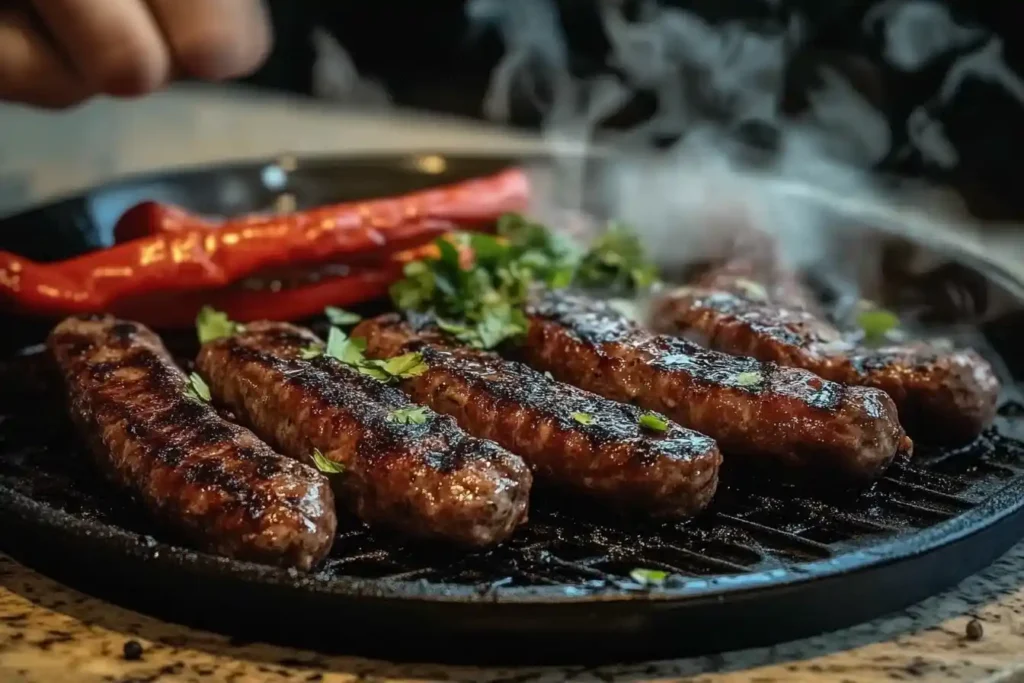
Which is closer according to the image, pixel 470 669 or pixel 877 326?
pixel 470 669

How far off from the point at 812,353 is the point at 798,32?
2853 mm

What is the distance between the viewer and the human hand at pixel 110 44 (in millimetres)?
3113

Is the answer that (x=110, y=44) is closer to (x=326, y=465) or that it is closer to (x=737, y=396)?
(x=326, y=465)

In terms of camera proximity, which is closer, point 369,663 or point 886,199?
point 369,663

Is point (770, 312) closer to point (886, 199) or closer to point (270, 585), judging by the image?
point (270, 585)

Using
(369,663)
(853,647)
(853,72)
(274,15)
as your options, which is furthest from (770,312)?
(274,15)

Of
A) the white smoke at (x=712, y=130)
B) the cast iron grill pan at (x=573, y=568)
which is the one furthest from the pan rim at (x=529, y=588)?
the white smoke at (x=712, y=130)

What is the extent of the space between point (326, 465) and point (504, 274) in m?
1.13

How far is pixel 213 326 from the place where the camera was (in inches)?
125

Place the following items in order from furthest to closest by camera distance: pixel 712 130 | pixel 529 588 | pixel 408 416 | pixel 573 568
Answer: pixel 712 130 < pixel 408 416 < pixel 573 568 < pixel 529 588

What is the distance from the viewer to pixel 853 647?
7.08ft

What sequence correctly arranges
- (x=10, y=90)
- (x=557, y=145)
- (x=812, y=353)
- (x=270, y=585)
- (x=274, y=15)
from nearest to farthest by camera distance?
1. (x=270, y=585)
2. (x=812, y=353)
3. (x=10, y=90)
4. (x=557, y=145)
5. (x=274, y=15)

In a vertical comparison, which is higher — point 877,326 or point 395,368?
point 877,326

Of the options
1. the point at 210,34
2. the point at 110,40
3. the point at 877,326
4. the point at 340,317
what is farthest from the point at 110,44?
the point at 877,326
